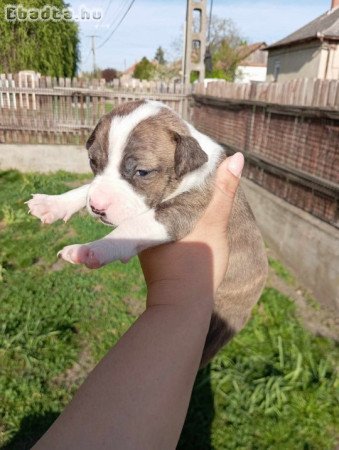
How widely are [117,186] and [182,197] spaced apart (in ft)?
1.57

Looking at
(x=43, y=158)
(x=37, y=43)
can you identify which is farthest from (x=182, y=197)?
(x=37, y=43)

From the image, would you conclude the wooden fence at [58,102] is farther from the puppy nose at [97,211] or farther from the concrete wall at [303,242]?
the puppy nose at [97,211]

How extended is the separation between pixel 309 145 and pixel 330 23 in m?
22.9

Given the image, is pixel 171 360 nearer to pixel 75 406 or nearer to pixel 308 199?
pixel 75 406

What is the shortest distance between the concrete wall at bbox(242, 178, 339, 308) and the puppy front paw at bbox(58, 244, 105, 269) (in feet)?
12.9

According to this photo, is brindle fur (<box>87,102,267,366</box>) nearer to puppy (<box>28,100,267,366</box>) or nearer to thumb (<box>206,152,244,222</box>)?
puppy (<box>28,100,267,366</box>)

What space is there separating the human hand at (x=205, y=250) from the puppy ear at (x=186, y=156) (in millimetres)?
363

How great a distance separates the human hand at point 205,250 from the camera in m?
2.06

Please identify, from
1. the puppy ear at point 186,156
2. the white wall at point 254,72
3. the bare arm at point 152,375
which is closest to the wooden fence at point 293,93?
the puppy ear at point 186,156

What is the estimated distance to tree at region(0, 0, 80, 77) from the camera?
59.6 feet

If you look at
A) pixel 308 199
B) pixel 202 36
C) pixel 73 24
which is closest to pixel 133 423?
pixel 308 199

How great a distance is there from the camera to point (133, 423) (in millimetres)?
1313

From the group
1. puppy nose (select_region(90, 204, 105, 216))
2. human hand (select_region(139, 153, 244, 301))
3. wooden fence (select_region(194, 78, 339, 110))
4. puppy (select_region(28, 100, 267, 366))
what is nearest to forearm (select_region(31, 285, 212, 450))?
human hand (select_region(139, 153, 244, 301))

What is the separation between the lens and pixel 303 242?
19.6 ft
